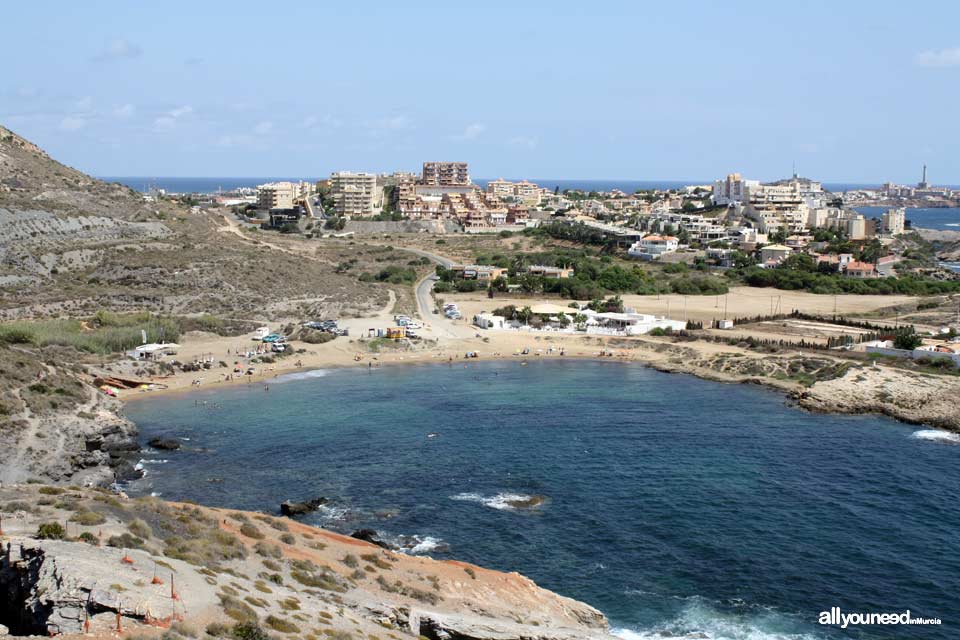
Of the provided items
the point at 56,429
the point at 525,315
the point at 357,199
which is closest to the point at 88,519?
the point at 56,429

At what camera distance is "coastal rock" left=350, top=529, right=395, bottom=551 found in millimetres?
28172

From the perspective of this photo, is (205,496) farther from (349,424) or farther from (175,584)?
(175,584)

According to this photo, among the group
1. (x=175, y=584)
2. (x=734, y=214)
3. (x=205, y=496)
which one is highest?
(x=734, y=214)

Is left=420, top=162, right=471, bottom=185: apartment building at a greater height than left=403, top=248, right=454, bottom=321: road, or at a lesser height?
greater

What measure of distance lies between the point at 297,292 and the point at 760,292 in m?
47.4

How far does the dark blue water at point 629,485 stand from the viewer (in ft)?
85.8

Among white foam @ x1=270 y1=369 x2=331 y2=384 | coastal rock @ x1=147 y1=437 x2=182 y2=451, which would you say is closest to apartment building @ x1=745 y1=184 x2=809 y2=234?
white foam @ x1=270 y1=369 x2=331 y2=384

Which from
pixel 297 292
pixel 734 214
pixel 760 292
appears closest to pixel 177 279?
pixel 297 292

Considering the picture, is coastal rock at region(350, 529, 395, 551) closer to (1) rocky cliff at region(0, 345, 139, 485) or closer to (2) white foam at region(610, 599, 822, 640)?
(2) white foam at region(610, 599, 822, 640)

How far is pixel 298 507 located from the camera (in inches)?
1241

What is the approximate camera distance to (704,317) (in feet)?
246

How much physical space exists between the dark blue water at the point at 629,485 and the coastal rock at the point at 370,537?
30.4 inches

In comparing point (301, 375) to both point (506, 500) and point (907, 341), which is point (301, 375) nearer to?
point (506, 500)

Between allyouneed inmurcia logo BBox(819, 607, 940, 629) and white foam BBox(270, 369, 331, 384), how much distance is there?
3631cm
